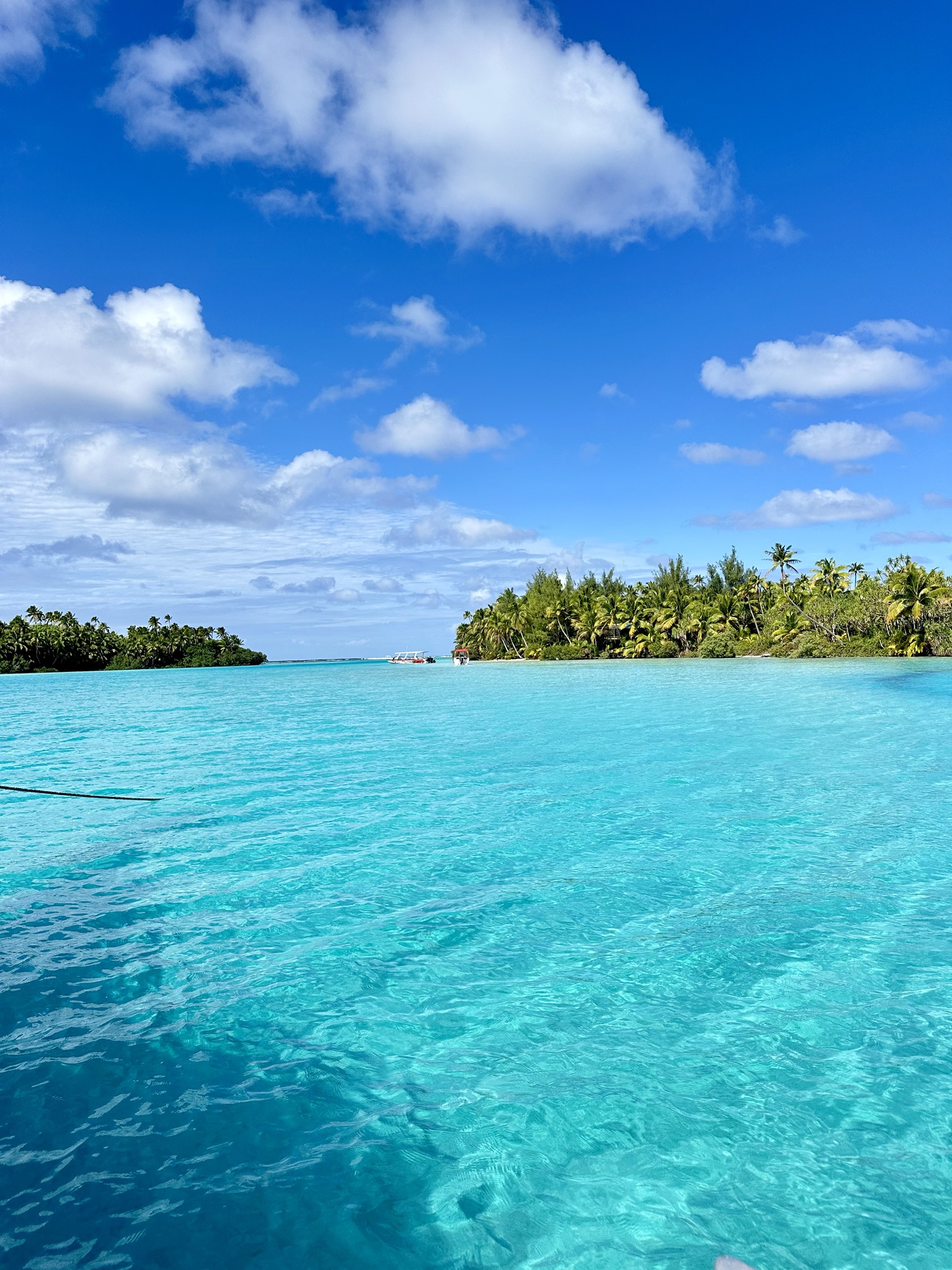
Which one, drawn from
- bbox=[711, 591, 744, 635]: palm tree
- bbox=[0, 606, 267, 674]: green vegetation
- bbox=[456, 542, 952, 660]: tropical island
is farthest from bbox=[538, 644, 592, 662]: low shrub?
bbox=[0, 606, 267, 674]: green vegetation

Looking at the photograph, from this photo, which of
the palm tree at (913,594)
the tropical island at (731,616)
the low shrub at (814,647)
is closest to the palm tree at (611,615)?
the tropical island at (731,616)

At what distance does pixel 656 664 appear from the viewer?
82.5 m

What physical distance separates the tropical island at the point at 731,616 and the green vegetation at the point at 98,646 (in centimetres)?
6265

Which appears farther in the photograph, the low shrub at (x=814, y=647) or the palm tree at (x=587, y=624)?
the palm tree at (x=587, y=624)

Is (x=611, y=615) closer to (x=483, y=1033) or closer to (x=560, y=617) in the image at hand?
(x=560, y=617)

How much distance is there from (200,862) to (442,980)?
5418 mm

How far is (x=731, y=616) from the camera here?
308ft

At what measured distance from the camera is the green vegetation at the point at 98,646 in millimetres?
121000

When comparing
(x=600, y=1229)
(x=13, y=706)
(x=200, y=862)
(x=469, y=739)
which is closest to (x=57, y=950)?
(x=200, y=862)

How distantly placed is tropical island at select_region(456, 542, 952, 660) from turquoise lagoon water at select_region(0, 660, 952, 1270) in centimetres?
6657

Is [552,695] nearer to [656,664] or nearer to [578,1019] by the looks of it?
[578,1019]

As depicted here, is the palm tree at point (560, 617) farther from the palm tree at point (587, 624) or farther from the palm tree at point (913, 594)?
the palm tree at point (913, 594)

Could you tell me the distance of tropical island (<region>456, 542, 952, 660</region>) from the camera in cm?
7231

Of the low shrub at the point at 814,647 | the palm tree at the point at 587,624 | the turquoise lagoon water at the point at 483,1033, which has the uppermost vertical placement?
the palm tree at the point at 587,624
